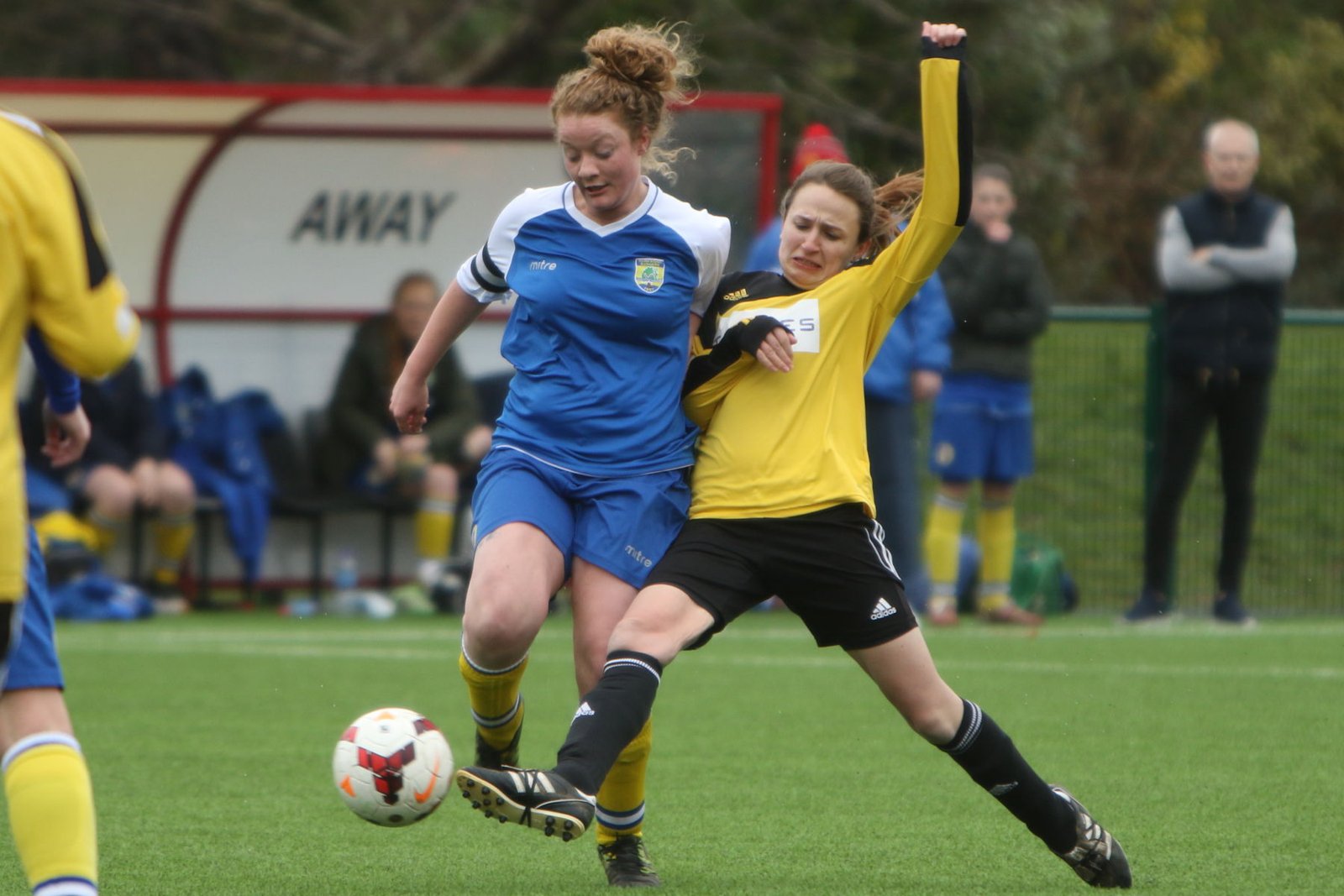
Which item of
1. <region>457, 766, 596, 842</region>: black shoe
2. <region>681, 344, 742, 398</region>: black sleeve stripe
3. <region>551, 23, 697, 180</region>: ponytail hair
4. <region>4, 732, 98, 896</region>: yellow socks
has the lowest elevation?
<region>457, 766, 596, 842</region>: black shoe

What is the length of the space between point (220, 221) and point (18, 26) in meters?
7.29

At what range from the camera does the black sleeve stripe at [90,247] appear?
3.12 metres

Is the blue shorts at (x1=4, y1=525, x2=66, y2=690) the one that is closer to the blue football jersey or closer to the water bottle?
the blue football jersey

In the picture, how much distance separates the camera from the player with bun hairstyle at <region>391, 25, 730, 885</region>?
14.5ft

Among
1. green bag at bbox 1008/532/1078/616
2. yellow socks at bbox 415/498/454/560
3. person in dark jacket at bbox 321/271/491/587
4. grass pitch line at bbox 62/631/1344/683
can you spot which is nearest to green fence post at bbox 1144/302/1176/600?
green bag at bbox 1008/532/1078/616

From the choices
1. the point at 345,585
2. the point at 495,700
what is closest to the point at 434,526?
the point at 345,585

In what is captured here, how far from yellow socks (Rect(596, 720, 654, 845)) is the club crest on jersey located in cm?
98

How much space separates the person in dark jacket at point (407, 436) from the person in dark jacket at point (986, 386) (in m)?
2.62

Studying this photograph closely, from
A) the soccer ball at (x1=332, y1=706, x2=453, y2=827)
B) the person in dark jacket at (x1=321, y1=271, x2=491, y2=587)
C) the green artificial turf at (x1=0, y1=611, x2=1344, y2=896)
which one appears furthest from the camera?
the person in dark jacket at (x1=321, y1=271, x2=491, y2=587)

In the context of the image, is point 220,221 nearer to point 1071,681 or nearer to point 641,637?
point 1071,681

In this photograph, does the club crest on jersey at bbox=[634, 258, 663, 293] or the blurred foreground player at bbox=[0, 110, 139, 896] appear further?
the club crest on jersey at bbox=[634, 258, 663, 293]

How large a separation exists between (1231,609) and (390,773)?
6835mm

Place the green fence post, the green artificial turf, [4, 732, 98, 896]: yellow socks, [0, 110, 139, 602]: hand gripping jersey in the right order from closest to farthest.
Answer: [0, 110, 139, 602]: hand gripping jersey
[4, 732, 98, 896]: yellow socks
the green artificial turf
the green fence post

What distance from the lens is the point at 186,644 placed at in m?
9.40
